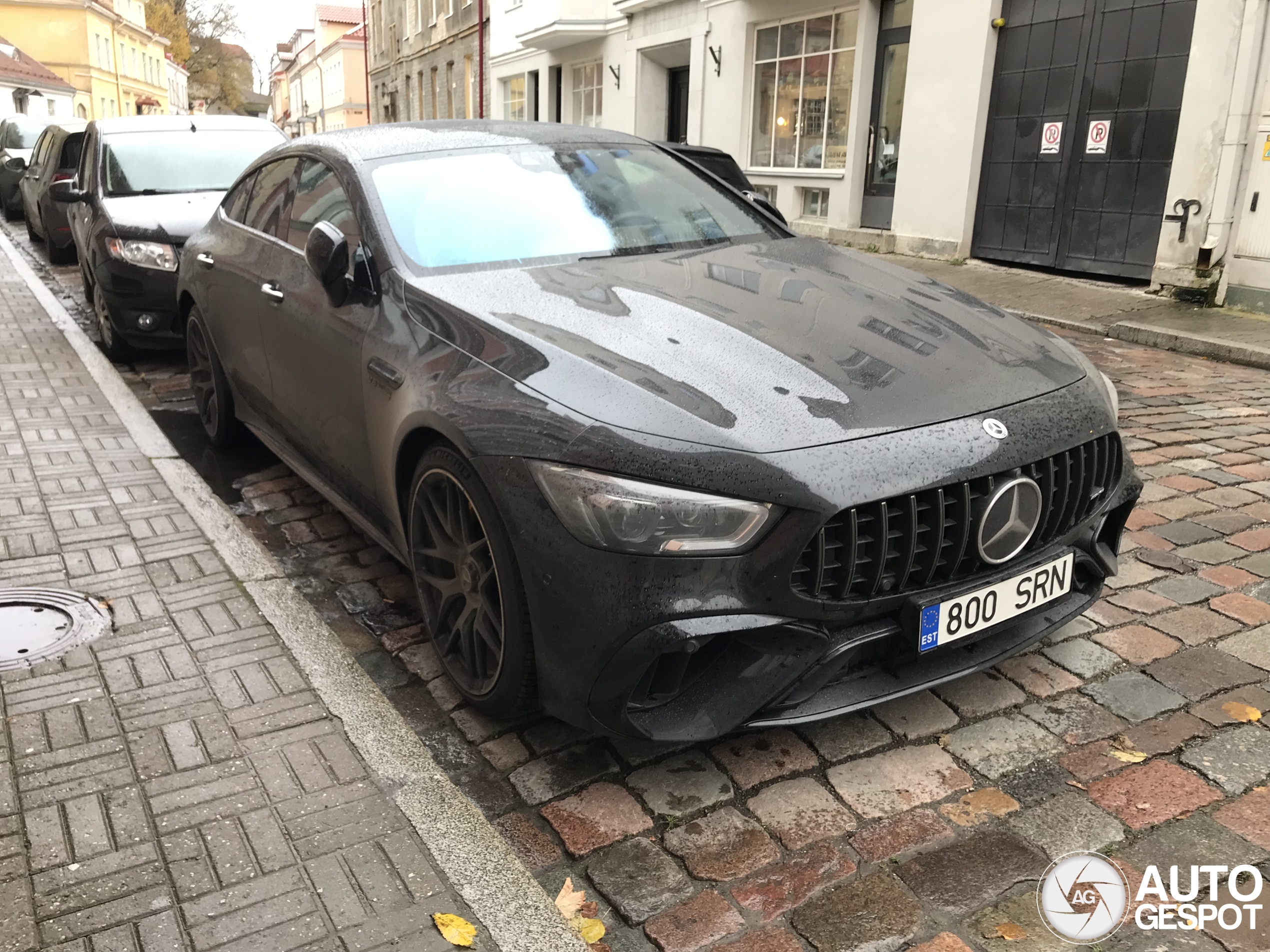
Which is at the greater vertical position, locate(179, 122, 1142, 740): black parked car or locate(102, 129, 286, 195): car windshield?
locate(102, 129, 286, 195): car windshield

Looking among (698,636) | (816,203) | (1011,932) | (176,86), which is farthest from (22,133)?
(176,86)

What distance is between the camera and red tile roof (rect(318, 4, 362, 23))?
7512cm

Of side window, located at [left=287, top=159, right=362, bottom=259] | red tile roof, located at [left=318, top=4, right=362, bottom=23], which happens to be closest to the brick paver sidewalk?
side window, located at [left=287, top=159, right=362, bottom=259]

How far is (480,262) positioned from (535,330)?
66 cm

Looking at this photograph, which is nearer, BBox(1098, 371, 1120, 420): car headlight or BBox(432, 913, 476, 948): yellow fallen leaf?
BBox(432, 913, 476, 948): yellow fallen leaf

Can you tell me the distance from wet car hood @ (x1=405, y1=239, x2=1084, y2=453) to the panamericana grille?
7.0 inches

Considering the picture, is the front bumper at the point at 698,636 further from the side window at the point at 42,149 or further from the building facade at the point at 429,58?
the building facade at the point at 429,58

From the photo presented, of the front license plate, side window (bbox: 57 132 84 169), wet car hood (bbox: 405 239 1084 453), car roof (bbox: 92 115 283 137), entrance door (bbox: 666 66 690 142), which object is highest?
entrance door (bbox: 666 66 690 142)

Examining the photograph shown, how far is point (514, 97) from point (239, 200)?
25.8m

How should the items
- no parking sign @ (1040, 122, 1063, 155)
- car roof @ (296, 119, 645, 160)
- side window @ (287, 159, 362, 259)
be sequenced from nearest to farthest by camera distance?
side window @ (287, 159, 362, 259) → car roof @ (296, 119, 645, 160) → no parking sign @ (1040, 122, 1063, 155)

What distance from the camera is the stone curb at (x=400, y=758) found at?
2.27 metres

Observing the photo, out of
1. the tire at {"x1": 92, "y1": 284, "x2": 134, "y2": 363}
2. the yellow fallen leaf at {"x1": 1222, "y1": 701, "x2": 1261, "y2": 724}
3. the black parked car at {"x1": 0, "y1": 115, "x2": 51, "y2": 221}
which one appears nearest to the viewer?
the yellow fallen leaf at {"x1": 1222, "y1": 701, "x2": 1261, "y2": 724}

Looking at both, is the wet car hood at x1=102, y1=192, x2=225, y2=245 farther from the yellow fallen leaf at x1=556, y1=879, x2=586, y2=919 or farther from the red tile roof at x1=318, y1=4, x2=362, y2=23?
the red tile roof at x1=318, y1=4, x2=362, y2=23

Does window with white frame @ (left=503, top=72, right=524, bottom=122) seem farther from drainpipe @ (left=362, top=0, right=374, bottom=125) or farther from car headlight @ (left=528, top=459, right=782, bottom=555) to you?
car headlight @ (left=528, top=459, right=782, bottom=555)
